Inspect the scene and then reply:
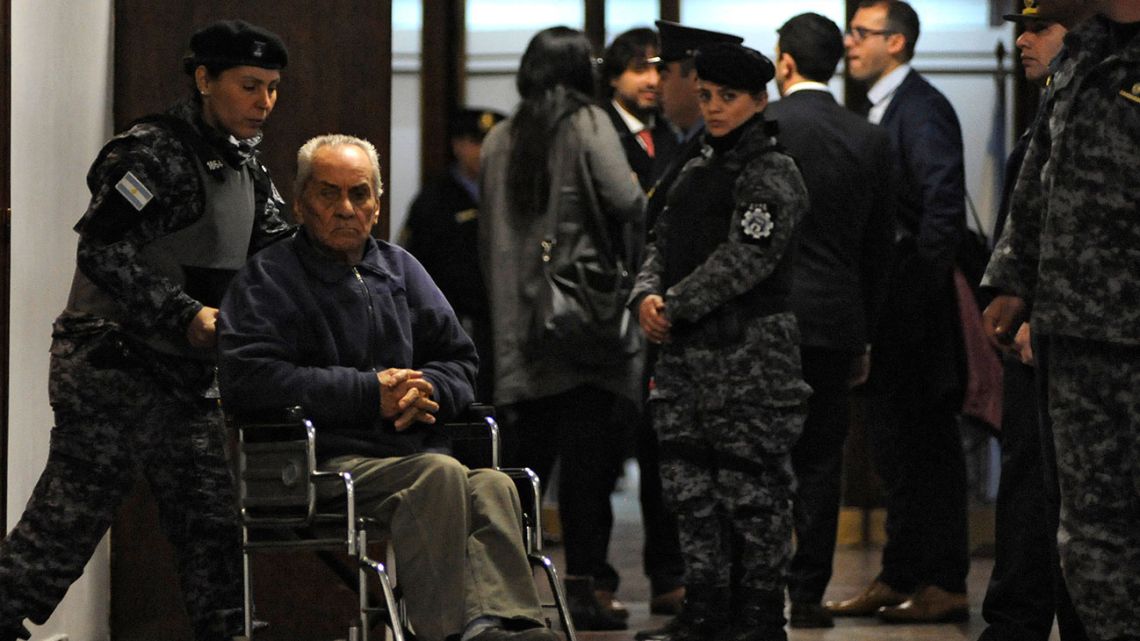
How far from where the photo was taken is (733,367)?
485cm

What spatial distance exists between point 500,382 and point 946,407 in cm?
145

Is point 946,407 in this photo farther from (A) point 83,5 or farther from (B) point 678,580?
(A) point 83,5

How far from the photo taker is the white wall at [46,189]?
4535 millimetres

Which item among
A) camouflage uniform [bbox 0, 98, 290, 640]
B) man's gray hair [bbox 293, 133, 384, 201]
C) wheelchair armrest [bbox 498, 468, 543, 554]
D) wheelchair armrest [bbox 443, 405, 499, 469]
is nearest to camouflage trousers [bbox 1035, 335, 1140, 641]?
wheelchair armrest [bbox 498, 468, 543, 554]

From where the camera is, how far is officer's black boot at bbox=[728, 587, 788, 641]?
15.9 ft

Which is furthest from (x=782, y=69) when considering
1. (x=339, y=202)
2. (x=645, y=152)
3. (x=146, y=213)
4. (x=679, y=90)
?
(x=146, y=213)

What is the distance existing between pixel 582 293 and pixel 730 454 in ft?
3.13

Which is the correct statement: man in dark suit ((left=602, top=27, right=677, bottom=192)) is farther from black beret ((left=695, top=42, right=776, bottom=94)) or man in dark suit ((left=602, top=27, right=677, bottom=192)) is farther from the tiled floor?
the tiled floor

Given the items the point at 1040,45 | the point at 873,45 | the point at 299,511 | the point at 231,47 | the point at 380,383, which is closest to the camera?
the point at 299,511

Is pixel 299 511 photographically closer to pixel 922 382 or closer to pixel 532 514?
pixel 532 514

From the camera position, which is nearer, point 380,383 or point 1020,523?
point 380,383

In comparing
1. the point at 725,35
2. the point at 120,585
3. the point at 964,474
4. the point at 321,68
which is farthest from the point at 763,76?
the point at 120,585

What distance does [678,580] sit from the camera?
19.2 feet

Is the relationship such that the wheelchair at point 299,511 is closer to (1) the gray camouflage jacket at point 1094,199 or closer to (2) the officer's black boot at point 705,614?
(2) the officer's black boot at point 705,614
